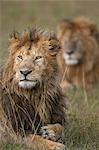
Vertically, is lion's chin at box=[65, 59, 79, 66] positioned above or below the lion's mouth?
below

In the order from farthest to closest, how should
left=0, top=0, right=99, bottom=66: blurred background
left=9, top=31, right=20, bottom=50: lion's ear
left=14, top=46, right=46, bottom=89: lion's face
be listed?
left=0, top=0, right=99, bottom=66: blurred background
left=9, top=31, right=20, bottom=50: lion's ear
left=14, top=46, right=46, bottom=89: lion's face

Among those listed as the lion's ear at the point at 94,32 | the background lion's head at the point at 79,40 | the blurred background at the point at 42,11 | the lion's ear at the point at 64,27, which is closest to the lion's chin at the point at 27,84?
the background lion's head at the point at 79,40

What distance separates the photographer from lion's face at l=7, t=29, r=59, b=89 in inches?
224

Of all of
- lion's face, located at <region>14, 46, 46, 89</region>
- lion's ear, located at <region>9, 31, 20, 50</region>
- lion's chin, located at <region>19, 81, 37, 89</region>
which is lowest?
lion's chin, located at <region>19, 81, 37, 89</region>

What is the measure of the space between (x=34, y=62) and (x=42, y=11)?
13496 mm

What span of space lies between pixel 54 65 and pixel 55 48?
178 millimetres

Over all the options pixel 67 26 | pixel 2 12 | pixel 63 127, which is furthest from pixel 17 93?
pixel 2 12

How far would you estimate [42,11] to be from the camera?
19219 millimetres

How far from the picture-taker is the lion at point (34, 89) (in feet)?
19.2

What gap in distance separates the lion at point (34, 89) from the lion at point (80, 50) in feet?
14.0

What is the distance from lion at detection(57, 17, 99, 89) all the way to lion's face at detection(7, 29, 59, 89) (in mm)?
4294

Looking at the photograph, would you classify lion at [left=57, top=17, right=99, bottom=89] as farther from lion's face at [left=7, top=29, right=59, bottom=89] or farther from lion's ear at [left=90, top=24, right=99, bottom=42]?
lion's face at [left=7, top=29, right=59, bottom=89]

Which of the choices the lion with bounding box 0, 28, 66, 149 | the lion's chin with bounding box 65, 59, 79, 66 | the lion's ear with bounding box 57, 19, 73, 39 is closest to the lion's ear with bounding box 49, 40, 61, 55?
the lion with bounding box 0, 28, 66, 149

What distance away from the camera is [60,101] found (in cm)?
614
